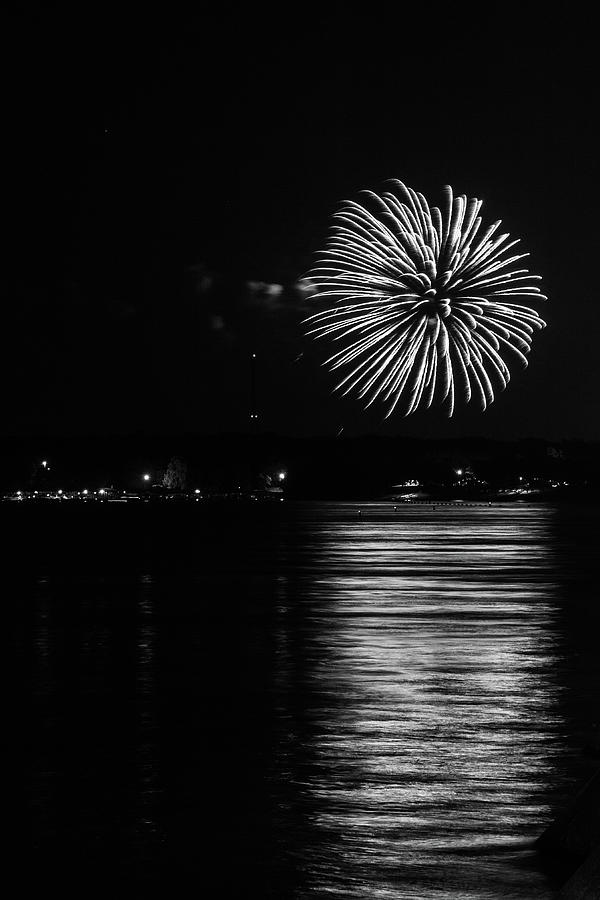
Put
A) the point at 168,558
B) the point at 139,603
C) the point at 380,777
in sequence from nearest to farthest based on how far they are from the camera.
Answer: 1. the point at 380,777
2. the point at 139,603
3. the point at 168,558

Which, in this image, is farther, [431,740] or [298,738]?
[298,738]

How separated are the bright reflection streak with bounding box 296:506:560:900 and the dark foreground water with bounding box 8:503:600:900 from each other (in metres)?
0.03

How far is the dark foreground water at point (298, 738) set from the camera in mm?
9555

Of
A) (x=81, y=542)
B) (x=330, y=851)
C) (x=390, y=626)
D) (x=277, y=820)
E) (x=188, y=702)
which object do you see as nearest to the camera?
(x=330, y=851)

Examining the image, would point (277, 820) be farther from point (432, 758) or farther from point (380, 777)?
point (432, 758)

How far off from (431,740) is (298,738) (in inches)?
52.9

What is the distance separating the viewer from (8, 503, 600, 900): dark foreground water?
9555mm

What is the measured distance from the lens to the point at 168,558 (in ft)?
177

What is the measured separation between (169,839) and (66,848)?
0.74m

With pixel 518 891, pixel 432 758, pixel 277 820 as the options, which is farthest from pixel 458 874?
pixel 432 758

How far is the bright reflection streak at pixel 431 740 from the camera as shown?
9602 mm

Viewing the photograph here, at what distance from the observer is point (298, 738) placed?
1450 cm

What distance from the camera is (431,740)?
46.6ft

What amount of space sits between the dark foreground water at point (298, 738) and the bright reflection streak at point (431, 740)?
3 cm
